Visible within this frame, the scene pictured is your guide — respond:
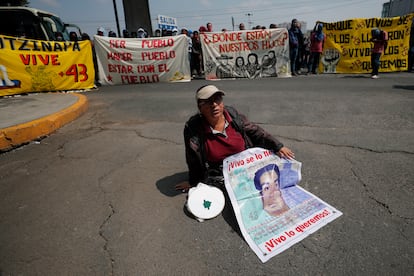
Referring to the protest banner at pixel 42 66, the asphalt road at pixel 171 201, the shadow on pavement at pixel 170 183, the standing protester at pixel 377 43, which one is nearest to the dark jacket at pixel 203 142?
the shadow on pavement at pixel 170 183

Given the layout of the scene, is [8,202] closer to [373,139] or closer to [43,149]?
[43,149]

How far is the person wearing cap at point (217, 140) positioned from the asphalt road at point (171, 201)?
0.42 meters

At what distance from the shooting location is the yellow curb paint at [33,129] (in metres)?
3.96

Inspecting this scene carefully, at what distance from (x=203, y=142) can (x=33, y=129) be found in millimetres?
3500

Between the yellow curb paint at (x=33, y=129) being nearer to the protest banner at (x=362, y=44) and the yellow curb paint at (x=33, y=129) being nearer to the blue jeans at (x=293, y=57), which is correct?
the blue jeans at (x=293, y=57)

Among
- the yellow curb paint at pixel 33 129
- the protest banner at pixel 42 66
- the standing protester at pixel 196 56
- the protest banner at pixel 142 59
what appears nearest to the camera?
the yellow curb paint at pixel 33 129

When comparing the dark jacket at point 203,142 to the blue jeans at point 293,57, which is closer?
the dark jacket at point 203,142

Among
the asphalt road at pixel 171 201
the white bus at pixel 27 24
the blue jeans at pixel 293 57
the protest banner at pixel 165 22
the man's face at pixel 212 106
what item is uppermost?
the protest banner at pixel 165 22

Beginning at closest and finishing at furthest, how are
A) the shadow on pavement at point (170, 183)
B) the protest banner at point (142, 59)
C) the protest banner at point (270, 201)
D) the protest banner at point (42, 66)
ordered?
the protest banner at point (270, 201)
the shadow on pavement at point (170, 183)
the protest banner at point (42, 66)
the protest banner at point (142, 59)

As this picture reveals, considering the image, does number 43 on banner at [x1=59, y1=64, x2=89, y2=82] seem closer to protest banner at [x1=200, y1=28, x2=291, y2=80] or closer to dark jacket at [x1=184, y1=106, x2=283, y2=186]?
protest banner at [x1=200, y1=28, x2=291, y2=80]

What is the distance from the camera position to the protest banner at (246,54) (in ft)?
32.5

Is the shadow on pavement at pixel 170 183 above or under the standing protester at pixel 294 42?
under

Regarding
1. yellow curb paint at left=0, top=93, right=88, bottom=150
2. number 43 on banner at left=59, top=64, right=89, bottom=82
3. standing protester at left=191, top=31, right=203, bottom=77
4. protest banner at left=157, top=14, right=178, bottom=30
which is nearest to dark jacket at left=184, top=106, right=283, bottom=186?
yellow curb paint at left=0, top=93, right=88, bottom=150

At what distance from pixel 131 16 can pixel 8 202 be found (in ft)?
53.5
